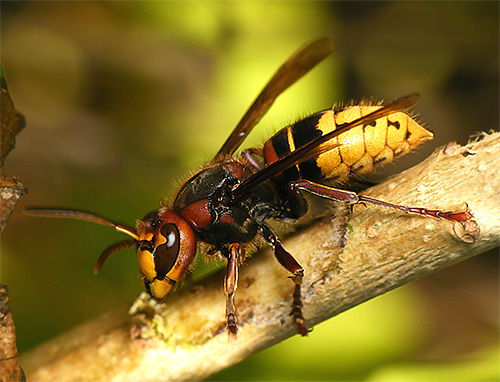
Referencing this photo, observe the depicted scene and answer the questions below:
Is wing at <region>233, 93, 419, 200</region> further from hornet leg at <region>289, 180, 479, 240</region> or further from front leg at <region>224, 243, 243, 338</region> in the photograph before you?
front leg at <region>224, 243, 243, 338</region>

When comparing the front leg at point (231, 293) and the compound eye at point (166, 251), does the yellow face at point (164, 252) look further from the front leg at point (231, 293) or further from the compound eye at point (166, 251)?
the front leg at point (231, 293)

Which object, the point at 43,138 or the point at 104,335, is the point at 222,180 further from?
the point at 43,138

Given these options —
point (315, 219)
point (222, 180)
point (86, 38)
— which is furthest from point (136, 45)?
A: point (315, 219)

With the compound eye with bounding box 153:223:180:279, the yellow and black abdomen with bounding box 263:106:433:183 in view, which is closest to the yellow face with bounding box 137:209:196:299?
the compound eye with bounding box 153:223:180:279

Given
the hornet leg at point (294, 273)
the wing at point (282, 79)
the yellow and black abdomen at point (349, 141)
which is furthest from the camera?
the wing at point (282, 79)

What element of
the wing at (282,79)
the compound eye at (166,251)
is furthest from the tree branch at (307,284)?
the wing at (282,79)

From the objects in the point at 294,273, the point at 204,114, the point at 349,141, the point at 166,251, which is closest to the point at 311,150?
the point at 349,141
